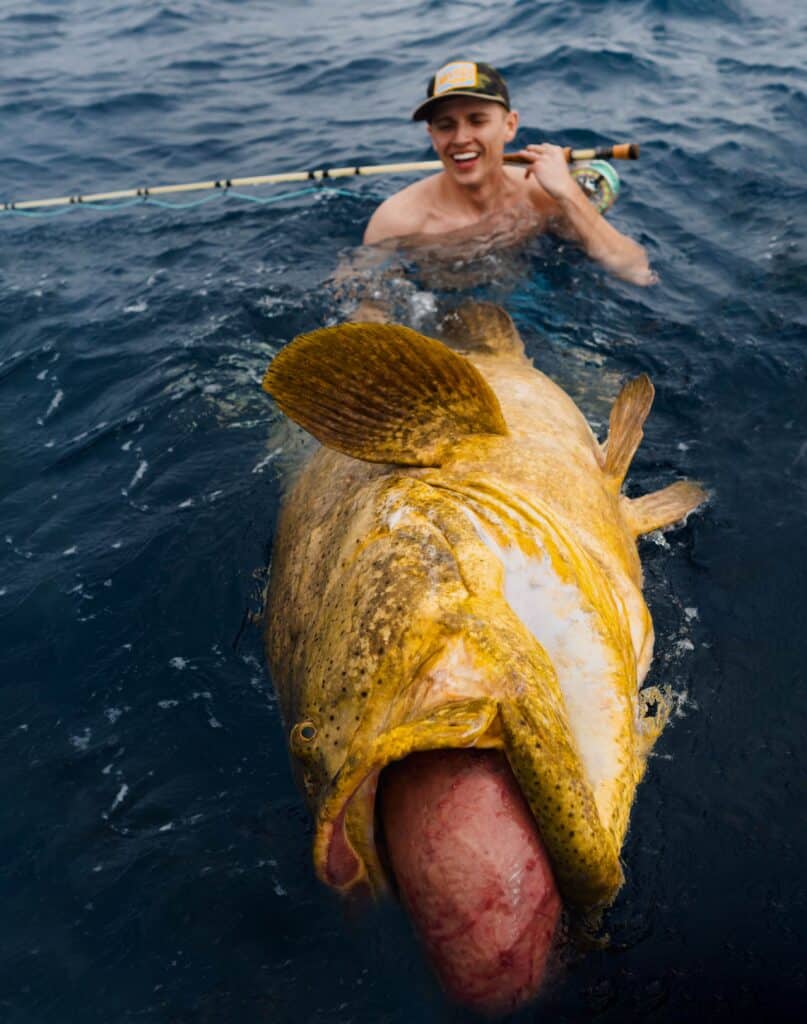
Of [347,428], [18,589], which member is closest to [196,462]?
[18,589]

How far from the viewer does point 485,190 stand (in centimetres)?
609

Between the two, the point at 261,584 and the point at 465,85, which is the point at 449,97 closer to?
the point at 465,85

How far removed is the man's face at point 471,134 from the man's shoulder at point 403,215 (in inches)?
17.0

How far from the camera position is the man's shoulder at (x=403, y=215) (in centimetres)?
638

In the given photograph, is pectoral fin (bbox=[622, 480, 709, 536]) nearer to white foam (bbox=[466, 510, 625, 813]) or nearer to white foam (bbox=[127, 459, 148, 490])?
white foam (bbox=[466, 510, 625, 813])

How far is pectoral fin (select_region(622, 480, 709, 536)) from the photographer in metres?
3.38

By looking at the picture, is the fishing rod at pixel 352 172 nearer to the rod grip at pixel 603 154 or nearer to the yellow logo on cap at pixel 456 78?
the rod grip at pixel 603 154

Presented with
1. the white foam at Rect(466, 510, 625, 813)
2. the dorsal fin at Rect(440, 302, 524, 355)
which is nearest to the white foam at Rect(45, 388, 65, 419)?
the dorsal fin at Rect(440, 302, 524, 355)

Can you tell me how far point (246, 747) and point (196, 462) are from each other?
6.79 feet

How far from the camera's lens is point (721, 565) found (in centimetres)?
363

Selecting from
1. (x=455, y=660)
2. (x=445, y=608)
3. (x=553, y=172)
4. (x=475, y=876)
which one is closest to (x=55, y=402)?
(x=553, y=172)

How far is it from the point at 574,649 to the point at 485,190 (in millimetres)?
4777

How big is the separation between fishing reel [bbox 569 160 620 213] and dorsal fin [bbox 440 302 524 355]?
6.81ft

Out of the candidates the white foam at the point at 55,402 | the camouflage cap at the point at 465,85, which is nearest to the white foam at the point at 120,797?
the white foam at the point at 55,402
